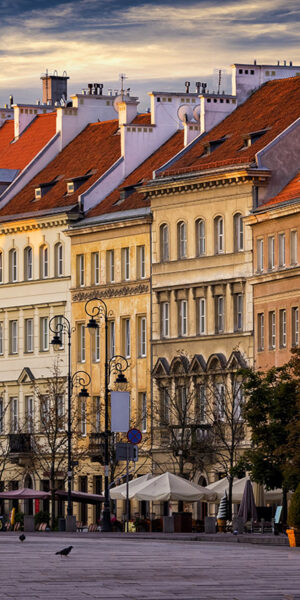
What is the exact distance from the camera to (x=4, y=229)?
117m

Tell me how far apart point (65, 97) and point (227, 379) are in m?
42.9

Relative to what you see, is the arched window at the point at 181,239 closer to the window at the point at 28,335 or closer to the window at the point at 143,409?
the window at the point at 143,409

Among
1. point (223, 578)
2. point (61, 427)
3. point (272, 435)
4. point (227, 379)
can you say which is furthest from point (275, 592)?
point (61, 427)

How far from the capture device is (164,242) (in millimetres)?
104625

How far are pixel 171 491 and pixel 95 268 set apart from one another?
2756cm

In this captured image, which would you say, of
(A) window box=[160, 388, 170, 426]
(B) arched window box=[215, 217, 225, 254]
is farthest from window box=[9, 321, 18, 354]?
(B) arched window box=[215, 217, 225, 254]

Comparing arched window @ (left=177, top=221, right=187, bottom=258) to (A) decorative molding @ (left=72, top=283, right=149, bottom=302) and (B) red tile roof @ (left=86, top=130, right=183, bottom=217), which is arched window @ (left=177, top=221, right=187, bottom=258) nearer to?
(A) decorative molding @ (left=72, top=283, right=149, bottom=302)

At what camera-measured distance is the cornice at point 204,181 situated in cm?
9669

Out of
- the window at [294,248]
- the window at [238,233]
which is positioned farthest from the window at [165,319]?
the window at [294,248]

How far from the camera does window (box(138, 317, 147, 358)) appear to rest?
106 meters

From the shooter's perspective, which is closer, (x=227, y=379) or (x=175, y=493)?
(x=175, y=493)

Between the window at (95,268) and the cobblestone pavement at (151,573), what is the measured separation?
169ft

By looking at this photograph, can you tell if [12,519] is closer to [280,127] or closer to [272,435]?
[280,127]

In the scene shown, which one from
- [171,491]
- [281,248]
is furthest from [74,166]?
[171,491]
